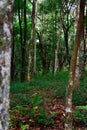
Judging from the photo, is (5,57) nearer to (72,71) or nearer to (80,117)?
(72,71)

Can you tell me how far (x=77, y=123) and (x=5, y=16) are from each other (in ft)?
17.7

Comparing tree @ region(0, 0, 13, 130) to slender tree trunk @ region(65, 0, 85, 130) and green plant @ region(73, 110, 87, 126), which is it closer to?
slender tree trunk @ region(65, 0, 85, 130)

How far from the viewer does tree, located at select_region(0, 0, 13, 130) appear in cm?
354

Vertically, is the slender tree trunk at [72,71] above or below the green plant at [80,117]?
above

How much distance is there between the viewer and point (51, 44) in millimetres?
37594

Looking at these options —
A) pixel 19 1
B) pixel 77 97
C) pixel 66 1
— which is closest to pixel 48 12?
pixel 66 1

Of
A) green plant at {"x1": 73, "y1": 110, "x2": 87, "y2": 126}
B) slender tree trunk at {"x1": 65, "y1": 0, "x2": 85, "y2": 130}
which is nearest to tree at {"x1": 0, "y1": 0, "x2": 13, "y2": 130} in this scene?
slender tree trunk at {"x1": 65, "y1": 0, "x2": 85, "y2": 130}

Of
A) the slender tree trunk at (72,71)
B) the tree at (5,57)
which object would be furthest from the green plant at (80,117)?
the tree at (5,57)

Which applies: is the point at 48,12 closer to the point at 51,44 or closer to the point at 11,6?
the point at 51,44

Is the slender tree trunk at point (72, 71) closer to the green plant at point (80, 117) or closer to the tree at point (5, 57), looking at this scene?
the green plant at point (80, 117)

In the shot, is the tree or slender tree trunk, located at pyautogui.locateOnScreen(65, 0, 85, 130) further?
slender tree trunk, located at pyautogui.locateOnScreen(65, 0, 85, 130)

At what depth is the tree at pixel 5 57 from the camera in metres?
3.54

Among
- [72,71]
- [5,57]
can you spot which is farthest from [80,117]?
[5,57]

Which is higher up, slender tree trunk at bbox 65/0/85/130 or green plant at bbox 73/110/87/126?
slender tree trunk at bbox 65/0/85/130
